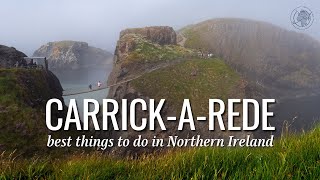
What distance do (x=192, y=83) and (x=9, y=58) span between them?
57114 millimetres

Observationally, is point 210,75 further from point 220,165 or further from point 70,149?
point 220,165

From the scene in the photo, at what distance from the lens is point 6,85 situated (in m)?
84.5

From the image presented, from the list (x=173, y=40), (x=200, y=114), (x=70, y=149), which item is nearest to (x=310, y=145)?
(x=70, y=149)

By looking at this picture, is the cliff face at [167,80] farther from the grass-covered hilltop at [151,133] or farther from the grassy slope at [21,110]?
the grassy slope at [21,110]

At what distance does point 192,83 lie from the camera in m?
131

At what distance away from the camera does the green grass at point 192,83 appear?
4747 inches

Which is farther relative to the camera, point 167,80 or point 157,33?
point 157,33

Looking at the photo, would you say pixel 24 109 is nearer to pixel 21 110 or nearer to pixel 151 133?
pixel 21 110

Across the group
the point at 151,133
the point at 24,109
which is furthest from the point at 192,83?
the point at 24,109

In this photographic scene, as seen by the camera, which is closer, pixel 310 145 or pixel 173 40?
pixel 310 145

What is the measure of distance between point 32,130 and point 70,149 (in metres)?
9.17

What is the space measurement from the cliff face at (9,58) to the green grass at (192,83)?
36.2 meters

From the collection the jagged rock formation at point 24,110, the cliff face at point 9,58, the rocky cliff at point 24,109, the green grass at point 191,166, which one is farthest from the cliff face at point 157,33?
the green grass at point 191,166

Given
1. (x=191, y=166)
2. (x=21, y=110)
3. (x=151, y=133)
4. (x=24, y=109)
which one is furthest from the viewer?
(x=151, y=133)
